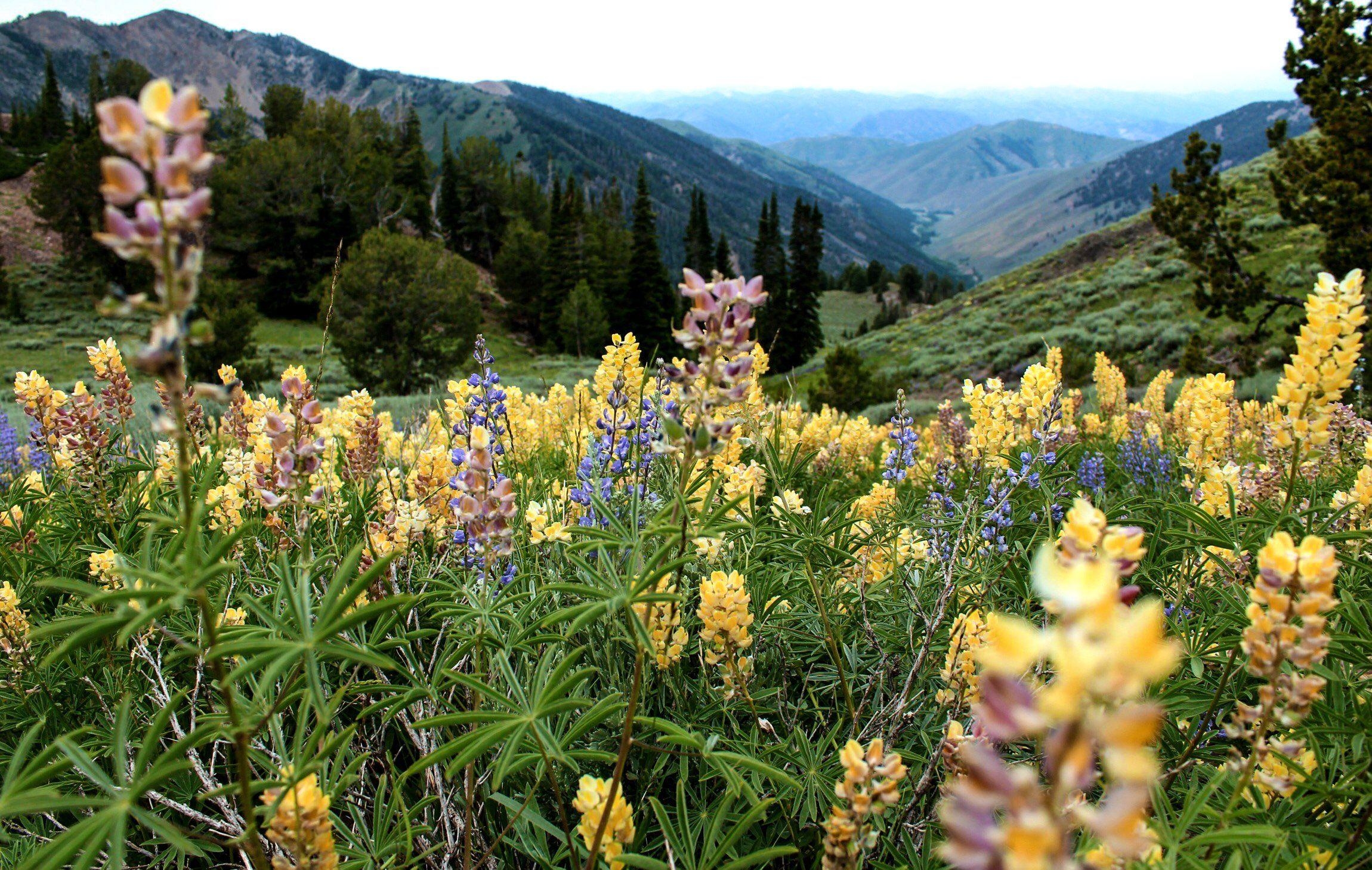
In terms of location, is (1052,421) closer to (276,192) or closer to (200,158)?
(200,158)

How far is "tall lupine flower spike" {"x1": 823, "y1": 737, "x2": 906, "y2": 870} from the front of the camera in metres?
1.32

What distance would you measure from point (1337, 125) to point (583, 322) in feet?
147

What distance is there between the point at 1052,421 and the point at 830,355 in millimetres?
19978

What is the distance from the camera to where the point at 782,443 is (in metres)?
5.14

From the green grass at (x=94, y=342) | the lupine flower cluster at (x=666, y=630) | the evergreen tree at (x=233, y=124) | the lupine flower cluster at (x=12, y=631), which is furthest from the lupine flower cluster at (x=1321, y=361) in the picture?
the evergreen tree at (x=233, y=124)

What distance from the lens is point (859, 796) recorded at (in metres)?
1.31

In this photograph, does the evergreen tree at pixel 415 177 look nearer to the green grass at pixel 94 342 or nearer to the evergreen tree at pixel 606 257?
the green grass at pixel 94 342

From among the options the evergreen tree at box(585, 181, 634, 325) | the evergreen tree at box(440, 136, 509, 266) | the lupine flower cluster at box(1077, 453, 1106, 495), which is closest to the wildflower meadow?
the lupine flower cluster at box(1077, 453, 1106, 495)

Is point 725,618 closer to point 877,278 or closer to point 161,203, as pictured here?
point 161,203

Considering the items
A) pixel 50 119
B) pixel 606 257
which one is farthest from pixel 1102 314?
pixel 50 119

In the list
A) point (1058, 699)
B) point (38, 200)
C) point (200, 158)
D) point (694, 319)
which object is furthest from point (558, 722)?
point (38, 200)

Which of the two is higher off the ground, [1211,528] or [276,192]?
[276,192]

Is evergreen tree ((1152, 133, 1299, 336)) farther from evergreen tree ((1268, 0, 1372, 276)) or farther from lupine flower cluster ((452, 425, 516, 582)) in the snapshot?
lupine flower cluster ((452, 425, 516, 582))

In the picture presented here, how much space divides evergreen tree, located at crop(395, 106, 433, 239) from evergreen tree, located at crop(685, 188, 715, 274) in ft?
78.5
